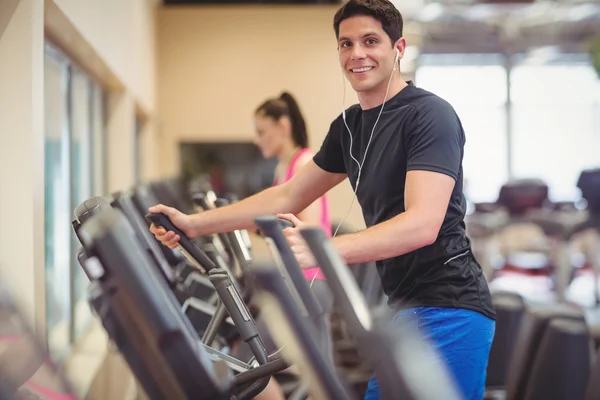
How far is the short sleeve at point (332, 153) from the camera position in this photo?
2035 mm

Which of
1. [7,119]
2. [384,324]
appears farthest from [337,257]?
[7,119]

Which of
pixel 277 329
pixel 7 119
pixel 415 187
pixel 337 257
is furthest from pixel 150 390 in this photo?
pixel 7 119

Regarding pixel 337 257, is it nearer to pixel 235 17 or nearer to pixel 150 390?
pixel 150 390

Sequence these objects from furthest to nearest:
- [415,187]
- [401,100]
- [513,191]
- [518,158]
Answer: [518,158]
[513,191]
[401,100]
[415,187]

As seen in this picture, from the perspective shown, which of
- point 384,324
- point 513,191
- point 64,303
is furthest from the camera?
point 513,191

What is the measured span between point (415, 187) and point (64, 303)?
128 inches

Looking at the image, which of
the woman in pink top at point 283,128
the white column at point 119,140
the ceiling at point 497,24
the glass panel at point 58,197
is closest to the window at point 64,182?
the glass panel at point 58,197

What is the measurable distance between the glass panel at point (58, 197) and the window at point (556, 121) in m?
8.62

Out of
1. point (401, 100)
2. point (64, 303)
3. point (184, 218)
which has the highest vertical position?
point (401, 100)

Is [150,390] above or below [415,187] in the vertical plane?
below

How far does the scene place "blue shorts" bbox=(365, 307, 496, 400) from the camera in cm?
175

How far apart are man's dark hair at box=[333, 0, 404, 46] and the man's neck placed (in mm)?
93

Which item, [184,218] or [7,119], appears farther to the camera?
[7,119]

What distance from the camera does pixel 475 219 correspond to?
9086mm
